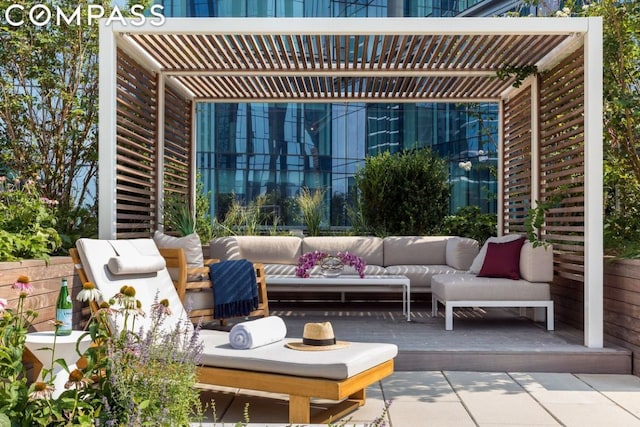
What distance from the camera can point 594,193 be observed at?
215 inches

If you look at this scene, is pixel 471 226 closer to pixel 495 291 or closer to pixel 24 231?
pixel 495 291

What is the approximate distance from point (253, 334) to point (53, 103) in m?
5.06

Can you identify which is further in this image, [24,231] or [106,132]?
[106,132]

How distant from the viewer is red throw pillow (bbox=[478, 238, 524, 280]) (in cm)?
661

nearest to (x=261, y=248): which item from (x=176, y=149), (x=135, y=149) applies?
(x=176, y=149)

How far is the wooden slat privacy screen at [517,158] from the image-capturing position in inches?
303

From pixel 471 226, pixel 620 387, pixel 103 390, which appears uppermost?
pixel 471 226

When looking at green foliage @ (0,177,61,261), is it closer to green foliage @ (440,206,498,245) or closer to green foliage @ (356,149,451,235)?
green foliage @ (356,149,451,235)

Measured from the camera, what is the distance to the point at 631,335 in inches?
209

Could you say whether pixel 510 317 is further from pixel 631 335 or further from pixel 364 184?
pixel 364 184

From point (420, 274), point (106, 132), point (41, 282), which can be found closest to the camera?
point (41, 282)

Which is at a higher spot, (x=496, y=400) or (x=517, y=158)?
(x=517, y=158)

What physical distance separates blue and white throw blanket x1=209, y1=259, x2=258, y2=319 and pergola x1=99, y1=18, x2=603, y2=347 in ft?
3.13

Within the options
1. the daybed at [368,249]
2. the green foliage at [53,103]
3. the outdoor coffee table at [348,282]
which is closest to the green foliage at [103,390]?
the outdoor coffee table at [348,282]
